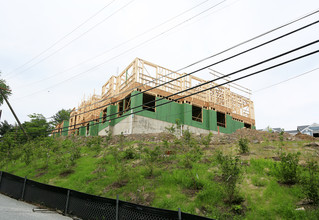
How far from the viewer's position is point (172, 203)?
8.73m

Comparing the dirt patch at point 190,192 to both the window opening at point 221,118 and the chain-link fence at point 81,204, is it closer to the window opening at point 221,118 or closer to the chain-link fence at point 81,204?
the chain-link fence at point 81,204

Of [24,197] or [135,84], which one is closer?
[24,197]

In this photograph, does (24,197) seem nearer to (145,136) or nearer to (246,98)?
(145,136)

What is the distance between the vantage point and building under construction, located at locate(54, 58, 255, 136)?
23.5 meters

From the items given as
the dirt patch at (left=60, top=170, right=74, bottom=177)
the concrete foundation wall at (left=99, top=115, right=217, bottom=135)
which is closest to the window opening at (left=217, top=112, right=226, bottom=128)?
the concrete foundation wall at (left=99, top=115, right=217, bottom=135)

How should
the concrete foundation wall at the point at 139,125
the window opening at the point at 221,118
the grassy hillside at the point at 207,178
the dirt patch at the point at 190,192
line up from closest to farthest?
1. the grassy hillside at the point at 207,178
2. the dirt patch at the point at 190,192
3. the concrete foundation wall at the point at 139,125
4. the window opening at the point at 221,118

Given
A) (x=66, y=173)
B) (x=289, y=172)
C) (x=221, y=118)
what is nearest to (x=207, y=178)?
(x=289, y=172)

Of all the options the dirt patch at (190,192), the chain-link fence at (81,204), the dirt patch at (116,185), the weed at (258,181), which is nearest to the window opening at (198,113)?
the dirt patch at (116,185)

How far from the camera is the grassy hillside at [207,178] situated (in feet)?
25.0

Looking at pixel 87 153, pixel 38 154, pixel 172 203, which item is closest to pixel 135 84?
pixel 87 153

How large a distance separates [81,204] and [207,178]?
18.4 ft

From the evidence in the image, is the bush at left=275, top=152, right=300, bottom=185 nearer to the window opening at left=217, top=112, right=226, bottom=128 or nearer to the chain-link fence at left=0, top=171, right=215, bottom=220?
the chain-link fence at left=0, top=171, right=215, bottom=220

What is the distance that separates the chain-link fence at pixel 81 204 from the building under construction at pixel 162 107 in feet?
26.0

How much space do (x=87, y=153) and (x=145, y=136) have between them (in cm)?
533
